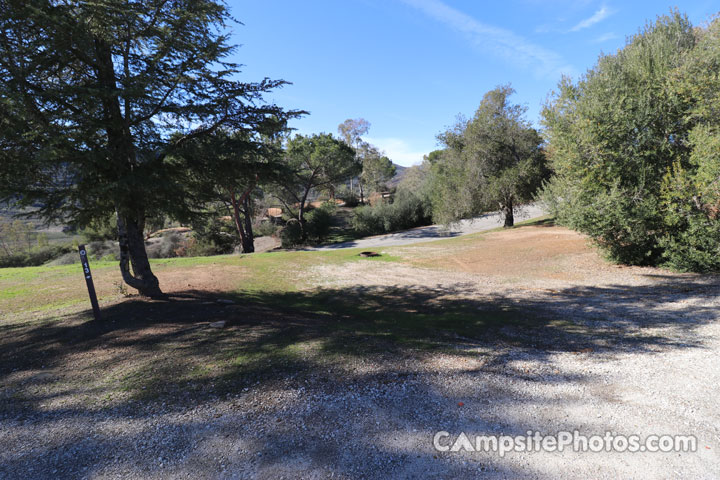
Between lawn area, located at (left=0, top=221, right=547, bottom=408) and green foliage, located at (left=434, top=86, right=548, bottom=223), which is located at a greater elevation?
green foliage, located at (left=434, top=86, right=548, bottom=223)

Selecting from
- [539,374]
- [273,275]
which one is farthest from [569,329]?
[273,275]

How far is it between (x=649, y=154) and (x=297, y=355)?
41.6ft

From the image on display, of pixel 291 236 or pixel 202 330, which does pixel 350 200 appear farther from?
pixel 202 330

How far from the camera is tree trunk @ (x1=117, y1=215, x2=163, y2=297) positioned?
8.11 meters

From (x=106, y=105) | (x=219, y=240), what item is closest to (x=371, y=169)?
(x=219, y=240)

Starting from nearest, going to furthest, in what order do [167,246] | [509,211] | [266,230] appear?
[509,211] < [167,246] < [266,230]

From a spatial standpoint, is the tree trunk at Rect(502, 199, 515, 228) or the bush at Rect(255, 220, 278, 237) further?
the bush at Rect(255, 220, 278, 237)

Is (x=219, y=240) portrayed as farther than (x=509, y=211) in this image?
Yes

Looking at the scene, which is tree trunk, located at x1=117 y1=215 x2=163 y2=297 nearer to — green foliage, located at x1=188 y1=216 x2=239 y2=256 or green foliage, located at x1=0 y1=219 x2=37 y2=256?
green foliage, located at x1=188 y1=216 x2=239 y2=256

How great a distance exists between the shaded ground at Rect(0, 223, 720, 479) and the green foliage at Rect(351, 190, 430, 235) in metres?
25.6

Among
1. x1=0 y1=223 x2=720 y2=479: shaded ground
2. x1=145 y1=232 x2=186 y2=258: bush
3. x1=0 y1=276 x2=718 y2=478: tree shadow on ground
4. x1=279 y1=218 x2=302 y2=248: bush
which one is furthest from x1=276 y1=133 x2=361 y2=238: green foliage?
x1=0 y1=223 x2=720 y2=479: shaded ground

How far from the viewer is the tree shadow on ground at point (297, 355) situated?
9.45 ft

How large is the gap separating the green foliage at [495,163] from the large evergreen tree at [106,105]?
18.7 meters

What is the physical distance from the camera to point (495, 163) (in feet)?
76.2
